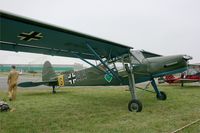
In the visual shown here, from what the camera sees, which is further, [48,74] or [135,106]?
[48,74]

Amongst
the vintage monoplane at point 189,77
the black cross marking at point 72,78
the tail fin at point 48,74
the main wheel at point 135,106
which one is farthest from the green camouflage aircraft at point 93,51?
the vintage monoplane at point 189,77

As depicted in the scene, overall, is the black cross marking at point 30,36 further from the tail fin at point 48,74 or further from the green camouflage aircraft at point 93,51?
the tail fin at point 48,74

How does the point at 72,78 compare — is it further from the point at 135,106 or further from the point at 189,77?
the point at 189,77

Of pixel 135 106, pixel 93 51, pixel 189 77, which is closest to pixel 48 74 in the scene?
pixel 93 51

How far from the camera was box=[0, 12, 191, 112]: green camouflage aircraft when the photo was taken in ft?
20.4

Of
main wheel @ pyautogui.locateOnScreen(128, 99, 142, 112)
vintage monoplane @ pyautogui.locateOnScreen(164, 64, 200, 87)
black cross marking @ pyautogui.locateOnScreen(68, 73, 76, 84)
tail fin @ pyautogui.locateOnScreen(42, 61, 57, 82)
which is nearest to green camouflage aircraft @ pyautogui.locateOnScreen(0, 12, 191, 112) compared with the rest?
main wheel @ pyautogui.locateOnScreen(128, 99, 142, 112)

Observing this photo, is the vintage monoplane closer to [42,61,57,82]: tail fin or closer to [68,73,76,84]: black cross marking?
[42,61,57,82]: tail fin

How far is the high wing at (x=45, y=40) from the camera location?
551 cm

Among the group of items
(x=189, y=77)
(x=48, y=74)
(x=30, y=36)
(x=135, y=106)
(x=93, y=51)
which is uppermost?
(x=30, y=36)

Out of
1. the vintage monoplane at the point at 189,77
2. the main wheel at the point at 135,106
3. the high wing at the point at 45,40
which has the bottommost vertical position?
the main wheel at the point at 135,106

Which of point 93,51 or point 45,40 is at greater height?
point 45,40

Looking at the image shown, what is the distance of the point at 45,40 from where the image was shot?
7.45 meters

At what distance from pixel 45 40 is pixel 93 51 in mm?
1802

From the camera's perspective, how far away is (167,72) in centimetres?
927
